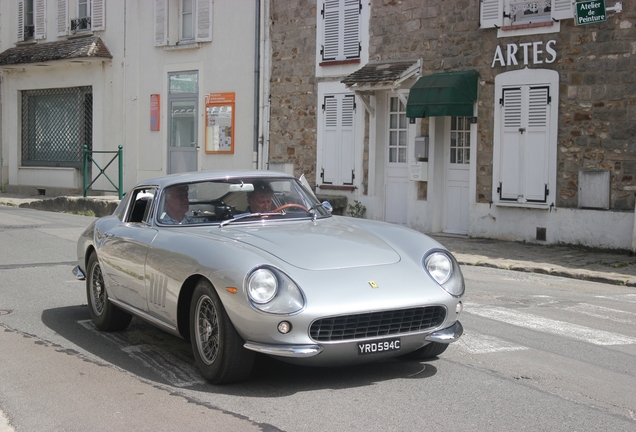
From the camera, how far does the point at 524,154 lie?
14859mm

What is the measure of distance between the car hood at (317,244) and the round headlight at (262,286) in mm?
228

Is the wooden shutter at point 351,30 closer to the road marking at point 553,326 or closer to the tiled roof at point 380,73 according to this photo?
the tiled roof at point 380,73

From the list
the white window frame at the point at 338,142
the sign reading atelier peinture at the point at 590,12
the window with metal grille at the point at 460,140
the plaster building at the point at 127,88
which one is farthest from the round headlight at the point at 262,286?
the plaster building at the point at 127,88

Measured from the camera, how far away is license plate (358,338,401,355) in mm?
5137

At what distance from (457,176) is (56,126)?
1511 cm

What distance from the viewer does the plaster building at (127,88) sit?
2108cm

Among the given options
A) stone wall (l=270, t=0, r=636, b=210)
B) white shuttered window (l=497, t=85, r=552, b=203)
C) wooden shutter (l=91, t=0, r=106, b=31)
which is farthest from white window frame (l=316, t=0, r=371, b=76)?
wooden shutter (l=91, t=0, r=106, b=31)

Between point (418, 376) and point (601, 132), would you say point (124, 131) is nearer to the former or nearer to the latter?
point (601, 132)

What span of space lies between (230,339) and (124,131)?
1981cm

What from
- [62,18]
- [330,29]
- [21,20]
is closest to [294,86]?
[330,29]

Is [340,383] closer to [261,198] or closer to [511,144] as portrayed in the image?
[261,198]

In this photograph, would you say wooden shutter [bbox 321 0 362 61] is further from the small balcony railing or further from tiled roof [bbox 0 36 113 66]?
the small balcony railing

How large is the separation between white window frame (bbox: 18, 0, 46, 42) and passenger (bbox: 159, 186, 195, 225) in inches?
849

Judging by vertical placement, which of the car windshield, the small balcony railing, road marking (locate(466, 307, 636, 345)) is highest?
the small balcony railing
